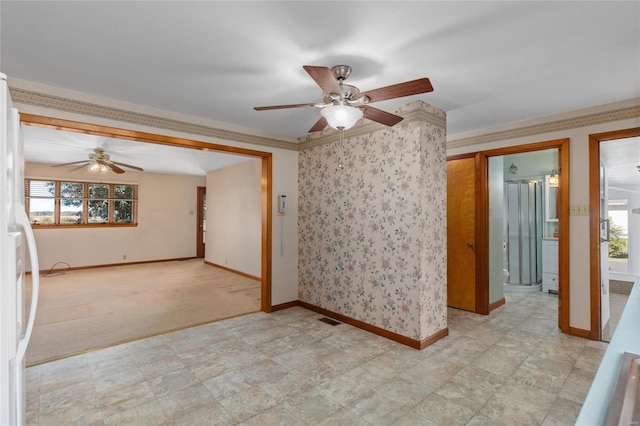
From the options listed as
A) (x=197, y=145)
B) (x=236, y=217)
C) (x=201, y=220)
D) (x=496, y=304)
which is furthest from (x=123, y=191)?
(x=496, y=304)

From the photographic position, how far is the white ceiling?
1.69 metres

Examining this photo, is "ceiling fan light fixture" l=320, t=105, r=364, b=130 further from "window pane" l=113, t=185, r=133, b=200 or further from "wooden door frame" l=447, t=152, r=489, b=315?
"window pane" l=113, t=185, r=133, b=200

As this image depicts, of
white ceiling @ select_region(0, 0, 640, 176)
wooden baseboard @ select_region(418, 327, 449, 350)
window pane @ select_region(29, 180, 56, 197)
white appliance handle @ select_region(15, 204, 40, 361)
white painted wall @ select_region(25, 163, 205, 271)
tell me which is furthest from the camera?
white painted wall @ select_region(25, 163, 205, 271)

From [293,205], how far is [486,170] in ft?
8.48

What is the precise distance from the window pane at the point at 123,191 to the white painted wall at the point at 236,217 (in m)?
1.87

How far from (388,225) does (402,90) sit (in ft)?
5.14

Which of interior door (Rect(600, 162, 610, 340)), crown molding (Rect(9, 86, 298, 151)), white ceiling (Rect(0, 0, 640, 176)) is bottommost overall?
interior door (Rect(600, 162, 610, 340))

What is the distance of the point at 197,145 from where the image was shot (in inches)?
141

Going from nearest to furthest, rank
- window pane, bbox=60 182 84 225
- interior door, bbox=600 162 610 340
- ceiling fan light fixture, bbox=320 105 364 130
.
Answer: ceiling fan light fixture, bbox=320 105 364 130
interior door, bbox=600 162 610 340
window pane, bbox=60 182 84 225

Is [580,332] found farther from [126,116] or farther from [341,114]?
[126,116]

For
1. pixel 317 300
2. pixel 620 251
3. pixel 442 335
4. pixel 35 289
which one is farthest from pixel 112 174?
pixel 620 251

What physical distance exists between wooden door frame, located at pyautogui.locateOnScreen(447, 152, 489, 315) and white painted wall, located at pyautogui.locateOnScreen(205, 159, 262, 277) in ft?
12.1

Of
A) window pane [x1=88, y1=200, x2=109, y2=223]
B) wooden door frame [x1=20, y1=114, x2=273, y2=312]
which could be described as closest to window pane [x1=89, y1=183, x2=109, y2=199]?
window pane [x1=88, y1=200, x2=109, y2=223]

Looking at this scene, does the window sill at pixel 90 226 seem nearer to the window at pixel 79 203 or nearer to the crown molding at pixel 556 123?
the window at pixel 79 203
